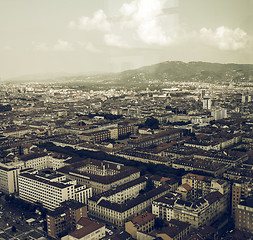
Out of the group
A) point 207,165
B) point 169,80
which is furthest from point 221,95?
point 207,165

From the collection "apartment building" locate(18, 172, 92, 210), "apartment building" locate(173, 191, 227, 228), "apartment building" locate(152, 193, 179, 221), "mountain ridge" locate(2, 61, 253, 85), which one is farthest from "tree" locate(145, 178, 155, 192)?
"mountain ridge" locate(2, 61, 253, 85)

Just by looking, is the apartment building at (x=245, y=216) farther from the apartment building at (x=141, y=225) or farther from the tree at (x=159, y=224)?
the apartment building at (x=141, y=225)

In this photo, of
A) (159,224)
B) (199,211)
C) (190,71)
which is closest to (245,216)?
(199,211)

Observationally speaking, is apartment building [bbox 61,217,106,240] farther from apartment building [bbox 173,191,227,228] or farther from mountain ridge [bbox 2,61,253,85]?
mountain ridge [bbox 2,61,253,85]

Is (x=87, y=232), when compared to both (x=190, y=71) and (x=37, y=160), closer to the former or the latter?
(x=37, y=160)

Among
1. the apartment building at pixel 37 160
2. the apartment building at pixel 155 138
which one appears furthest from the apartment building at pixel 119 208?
the apartment building at pixel 155 138

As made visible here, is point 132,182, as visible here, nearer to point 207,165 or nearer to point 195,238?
point 207,165
